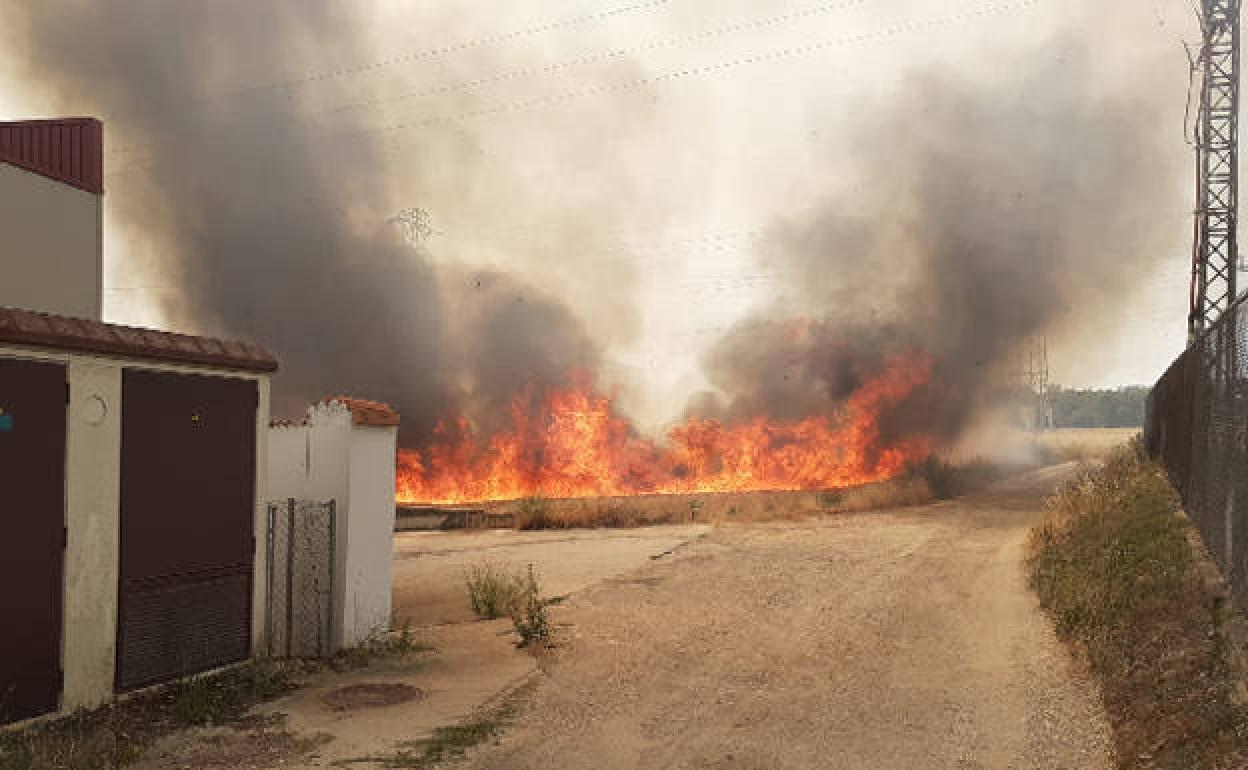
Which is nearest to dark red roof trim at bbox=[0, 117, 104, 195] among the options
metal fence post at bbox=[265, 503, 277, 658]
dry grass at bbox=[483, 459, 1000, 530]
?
metal fence post at bbox=[265, 503, 277, 658]

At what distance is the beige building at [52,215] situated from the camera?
11.9m

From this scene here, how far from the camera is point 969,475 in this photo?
90.1 feet

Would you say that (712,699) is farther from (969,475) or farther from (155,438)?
(969,475)

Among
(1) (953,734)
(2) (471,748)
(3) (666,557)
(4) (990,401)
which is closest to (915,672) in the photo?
(1) (953,734)

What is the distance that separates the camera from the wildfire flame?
2706 centimetres

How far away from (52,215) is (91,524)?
296 inches

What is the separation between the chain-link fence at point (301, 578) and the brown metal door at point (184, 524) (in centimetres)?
45

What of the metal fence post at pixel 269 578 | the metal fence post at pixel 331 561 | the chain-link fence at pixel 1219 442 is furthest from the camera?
the metal fence post at pixel 331 561

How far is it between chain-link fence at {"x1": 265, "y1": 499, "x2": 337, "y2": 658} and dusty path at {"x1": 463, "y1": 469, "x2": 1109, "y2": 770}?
6.58 ft

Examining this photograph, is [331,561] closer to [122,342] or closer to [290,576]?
[290,576]

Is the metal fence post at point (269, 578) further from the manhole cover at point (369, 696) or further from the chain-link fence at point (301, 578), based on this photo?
the manhole cover at point (369, 696)

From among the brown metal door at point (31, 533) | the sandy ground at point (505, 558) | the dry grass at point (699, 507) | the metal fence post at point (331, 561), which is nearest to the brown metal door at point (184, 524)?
the brown metal door at point (31, 533)

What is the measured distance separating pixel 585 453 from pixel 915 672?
20.6m

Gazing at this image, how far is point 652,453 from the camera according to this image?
2838 centimetres
